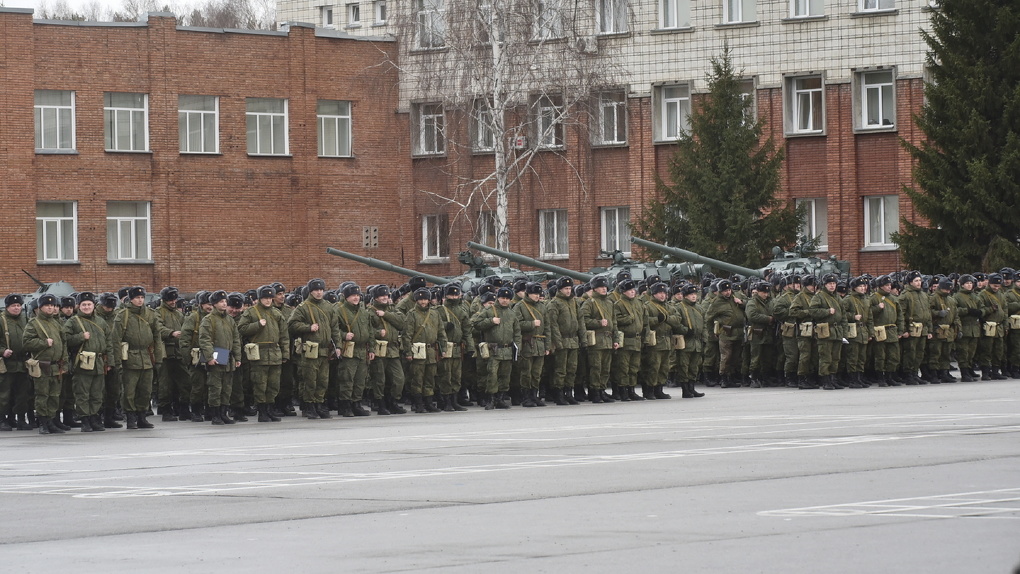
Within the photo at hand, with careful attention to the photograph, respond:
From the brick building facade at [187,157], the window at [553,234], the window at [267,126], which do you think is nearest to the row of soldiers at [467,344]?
the window at [553,234]

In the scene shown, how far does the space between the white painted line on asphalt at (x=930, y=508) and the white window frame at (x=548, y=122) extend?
3513cm

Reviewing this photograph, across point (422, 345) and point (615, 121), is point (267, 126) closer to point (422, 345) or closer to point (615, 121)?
point (615, 121)

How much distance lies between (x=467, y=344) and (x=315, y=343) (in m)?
2.37

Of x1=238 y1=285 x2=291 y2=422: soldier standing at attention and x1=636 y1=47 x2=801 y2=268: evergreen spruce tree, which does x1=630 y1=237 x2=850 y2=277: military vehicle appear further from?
x1=238 y1=285 x2=291 y2=422: soldier standing at attention

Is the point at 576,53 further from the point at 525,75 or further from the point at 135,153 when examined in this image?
the point at 135,153

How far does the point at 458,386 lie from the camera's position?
23.5 metres

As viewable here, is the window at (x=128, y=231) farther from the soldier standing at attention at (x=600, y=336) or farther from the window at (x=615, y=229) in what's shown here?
the soldier standing at attention at (x=600, y=336)

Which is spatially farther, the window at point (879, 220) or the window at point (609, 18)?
the window at point (609, 18)

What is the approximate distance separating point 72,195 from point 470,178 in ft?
37.4

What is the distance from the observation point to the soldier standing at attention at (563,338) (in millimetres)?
24078

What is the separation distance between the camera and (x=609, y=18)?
50.2 m

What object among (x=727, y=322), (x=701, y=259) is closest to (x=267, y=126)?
(x=701, y=259)

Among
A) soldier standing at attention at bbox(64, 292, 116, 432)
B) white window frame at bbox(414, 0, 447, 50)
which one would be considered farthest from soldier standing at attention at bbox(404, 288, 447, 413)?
white window frame at bbox(414, 0, 447, 50)

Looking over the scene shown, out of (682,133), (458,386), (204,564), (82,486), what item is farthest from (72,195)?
(204,564)
